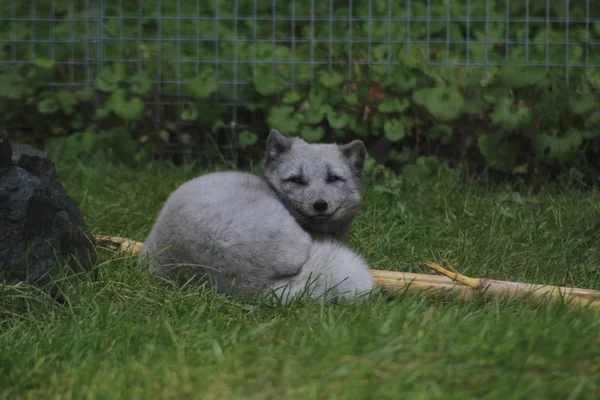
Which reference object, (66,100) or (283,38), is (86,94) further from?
(283,38)

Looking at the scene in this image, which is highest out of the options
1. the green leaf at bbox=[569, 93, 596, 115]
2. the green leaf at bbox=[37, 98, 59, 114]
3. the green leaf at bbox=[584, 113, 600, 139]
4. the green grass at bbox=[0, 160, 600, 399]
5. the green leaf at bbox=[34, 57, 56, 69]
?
the green leaf at bbox=[34, 57, 56, 69]

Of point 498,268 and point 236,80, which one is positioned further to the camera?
point 236,80

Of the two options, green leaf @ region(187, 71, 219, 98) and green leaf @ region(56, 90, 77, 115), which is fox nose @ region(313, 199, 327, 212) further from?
green leaf @ region(56, 90, 77, 115)

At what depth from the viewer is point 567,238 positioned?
5082mm

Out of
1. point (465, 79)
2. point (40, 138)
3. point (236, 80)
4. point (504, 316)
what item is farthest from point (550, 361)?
point (40, 138)

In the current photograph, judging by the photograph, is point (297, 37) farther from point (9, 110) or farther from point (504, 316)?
point (504, 316)

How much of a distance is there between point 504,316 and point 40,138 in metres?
5.28

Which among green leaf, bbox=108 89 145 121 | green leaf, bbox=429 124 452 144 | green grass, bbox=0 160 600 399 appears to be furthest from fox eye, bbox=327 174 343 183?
green leaf, bbox=108 89 145 121

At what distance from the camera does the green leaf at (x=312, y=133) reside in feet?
21.9

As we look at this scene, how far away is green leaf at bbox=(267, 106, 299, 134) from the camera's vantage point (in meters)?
6.64

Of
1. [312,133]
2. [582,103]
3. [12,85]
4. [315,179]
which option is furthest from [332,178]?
[12,85]

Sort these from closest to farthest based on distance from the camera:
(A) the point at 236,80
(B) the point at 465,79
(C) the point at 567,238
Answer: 1. (C) the point at 567,238
2. (B) the point at 465,79
3. (A) the point at 236,80

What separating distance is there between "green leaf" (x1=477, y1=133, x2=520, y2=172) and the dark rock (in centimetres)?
341

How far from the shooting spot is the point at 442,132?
6.73 metres
